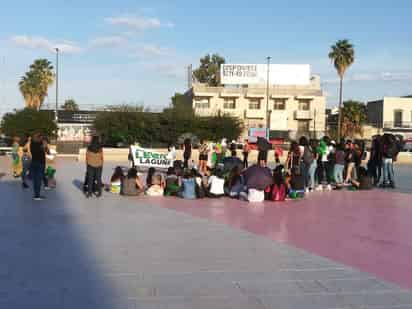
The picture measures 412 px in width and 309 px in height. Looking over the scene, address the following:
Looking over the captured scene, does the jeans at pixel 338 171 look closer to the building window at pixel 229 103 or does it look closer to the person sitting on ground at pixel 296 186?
the person sitting on ground at pixel 296 186

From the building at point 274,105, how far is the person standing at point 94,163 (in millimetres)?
47309

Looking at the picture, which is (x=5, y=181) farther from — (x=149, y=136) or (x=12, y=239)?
(x=149, y=136)

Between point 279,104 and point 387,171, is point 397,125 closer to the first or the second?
point 279,104

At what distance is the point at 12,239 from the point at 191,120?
39547mm

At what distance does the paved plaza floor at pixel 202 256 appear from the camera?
5246 millimetres

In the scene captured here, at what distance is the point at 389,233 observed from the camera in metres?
8.97

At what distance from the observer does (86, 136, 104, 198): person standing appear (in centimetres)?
1304

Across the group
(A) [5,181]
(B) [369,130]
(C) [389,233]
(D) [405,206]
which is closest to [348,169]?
(D) [405,206]

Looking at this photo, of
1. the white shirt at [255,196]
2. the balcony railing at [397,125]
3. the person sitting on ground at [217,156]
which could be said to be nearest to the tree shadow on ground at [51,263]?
the white shirt at [255,196]

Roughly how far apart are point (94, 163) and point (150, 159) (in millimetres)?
7518

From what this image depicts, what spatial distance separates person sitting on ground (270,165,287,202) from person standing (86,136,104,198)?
176 inches

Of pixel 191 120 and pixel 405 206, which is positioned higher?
pixel 191 120

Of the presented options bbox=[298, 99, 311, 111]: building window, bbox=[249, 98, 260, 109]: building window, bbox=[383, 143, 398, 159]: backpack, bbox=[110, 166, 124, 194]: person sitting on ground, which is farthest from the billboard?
bbox=[110, 166, 124, 194]: person sitting on ground

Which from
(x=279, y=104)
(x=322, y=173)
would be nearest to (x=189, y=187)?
(x=322, y=173)
